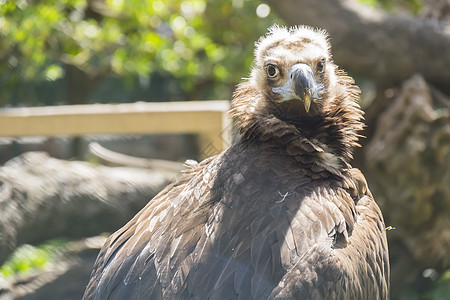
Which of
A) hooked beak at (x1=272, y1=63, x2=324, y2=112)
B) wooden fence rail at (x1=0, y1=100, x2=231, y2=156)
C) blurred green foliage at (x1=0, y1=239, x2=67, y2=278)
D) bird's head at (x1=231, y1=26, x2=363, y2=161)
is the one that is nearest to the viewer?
hooked beak at (x1=272, y1=63, x2=324, y2=112)

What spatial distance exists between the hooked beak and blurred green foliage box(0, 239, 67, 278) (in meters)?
2.54

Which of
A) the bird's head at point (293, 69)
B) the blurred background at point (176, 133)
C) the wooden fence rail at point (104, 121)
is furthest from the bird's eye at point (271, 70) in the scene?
the wooden fence rail at point (104, 121)

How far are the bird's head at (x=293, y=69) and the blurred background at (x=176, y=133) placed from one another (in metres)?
1.33

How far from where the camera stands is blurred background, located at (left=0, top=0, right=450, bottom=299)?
4414 millimetres

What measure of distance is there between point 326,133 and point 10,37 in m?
3.04

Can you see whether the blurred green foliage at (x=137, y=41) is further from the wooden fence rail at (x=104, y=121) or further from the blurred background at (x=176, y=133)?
the wooden fence rail at (x=104, y=121)

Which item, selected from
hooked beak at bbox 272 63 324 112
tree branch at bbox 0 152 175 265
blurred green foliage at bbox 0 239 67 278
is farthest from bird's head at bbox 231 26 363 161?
blurred green foliage at bbox 0 239 67 278

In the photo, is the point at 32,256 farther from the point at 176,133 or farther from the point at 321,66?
the point at 321,66

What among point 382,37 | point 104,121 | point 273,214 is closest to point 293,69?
point 273,214

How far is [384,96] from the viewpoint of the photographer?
202 inches

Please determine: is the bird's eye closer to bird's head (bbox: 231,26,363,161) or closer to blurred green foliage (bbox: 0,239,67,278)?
bird's head (bbox: 231,26,363,161)

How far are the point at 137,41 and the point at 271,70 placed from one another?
11.8ft

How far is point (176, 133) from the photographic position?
16.9 ft

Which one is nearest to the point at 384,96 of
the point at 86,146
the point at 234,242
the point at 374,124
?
the point at 374,124
